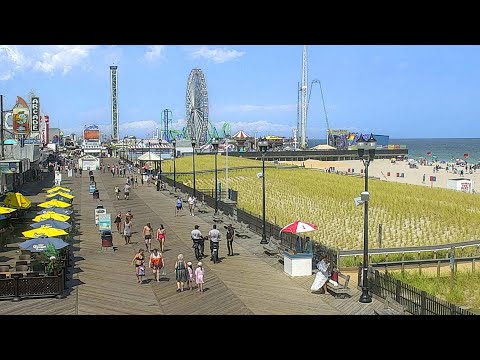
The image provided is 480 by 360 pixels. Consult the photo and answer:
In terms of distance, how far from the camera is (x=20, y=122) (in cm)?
5253

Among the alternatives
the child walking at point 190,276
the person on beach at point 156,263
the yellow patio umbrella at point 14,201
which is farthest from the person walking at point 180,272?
the yellow patio umbrella at point 14,201

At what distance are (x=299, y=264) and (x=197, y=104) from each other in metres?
95.1

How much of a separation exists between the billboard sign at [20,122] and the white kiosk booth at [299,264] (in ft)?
136

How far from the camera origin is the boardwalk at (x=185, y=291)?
524 inches

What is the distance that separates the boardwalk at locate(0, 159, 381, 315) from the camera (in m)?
13.3

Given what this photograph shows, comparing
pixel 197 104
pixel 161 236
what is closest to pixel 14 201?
pixel 161 236

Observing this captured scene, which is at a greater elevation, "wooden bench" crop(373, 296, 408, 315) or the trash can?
the trash can

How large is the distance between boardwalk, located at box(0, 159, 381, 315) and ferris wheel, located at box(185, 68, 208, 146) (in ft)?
278

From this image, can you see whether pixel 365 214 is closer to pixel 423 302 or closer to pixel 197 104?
pixel 423 302

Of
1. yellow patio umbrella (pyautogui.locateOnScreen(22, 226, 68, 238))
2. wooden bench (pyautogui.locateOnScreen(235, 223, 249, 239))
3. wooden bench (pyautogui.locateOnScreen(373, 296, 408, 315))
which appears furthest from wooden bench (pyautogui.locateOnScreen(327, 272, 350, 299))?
wooden bench (pyautogui.locateOnScreen(235, 223, 249, 239))

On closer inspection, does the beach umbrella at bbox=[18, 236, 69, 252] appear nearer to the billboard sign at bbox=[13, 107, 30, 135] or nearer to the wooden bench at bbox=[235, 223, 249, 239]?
the wooden bench at bbox=[235, 223, 249, 239]

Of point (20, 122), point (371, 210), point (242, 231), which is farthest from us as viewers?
point (20, 122)

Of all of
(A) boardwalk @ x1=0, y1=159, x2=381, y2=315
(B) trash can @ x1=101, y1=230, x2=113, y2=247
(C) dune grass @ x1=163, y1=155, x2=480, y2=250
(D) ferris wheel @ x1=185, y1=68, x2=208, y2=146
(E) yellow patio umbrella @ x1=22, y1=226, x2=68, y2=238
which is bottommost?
(C) dune grass @ x1=163, y1=155, x2=480, y2=250
